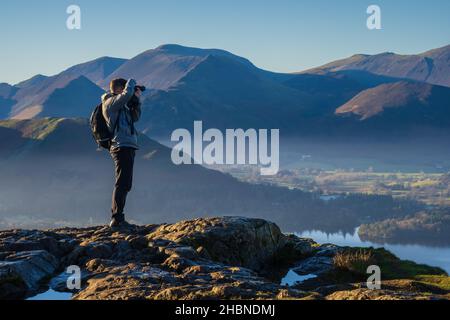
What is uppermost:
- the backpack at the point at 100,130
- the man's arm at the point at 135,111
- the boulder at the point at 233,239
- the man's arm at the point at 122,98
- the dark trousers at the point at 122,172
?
the man's arm at the point at 122,98

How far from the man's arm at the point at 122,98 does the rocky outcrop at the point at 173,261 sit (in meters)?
3.76

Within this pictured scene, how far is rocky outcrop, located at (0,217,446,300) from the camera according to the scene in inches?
453

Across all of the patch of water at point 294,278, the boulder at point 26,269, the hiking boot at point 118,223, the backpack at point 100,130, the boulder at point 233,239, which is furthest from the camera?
the hiking boot at point 118,223

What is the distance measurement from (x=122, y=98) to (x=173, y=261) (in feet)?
18.7

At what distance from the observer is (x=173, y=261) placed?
553 inches

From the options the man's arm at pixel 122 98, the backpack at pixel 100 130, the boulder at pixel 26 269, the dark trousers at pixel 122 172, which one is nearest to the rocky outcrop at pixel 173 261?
the boulder at pixel 26 269

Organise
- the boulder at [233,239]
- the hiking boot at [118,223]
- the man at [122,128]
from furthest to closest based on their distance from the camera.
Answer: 1. the hiking boot at [118,223]
2. the man at [122,128]
3. the boulder at [233,239]

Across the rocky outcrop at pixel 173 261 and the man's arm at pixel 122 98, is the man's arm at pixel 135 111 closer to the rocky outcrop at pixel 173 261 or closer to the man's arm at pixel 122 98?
the man's arm at pixel 122 98

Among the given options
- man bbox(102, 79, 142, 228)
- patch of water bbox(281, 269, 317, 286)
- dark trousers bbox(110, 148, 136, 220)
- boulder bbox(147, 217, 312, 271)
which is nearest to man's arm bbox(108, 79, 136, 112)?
man bbox(102, 79, 142, 228)

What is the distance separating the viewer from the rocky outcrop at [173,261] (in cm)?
1151

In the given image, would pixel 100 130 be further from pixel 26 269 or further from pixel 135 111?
pixel 26 269

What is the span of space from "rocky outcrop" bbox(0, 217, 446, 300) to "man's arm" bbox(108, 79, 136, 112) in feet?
12.3

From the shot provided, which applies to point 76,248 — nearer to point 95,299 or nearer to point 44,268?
point 44,268
